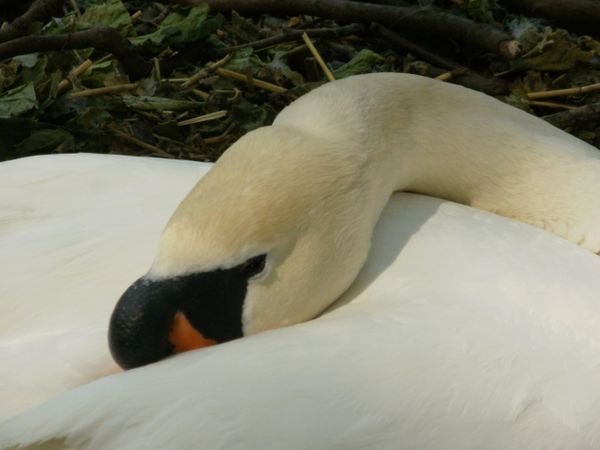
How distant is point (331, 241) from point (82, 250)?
49 cm

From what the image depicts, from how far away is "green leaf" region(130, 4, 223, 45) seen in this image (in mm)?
3902

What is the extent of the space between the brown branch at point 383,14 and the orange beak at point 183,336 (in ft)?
7.44

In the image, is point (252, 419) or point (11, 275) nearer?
point (252, 419)

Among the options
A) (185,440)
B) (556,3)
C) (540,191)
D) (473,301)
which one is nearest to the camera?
(185,440)

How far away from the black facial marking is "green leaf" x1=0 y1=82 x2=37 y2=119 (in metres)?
1.84

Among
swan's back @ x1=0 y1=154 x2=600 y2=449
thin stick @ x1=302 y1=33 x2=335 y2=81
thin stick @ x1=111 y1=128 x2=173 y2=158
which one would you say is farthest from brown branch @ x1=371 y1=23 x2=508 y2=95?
swan's back @ x1=0 y1=154 x2=600 y2=449

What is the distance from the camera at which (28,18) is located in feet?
11.8

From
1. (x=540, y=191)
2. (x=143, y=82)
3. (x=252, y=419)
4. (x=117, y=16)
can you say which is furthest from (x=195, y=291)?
(x=117, y=16)

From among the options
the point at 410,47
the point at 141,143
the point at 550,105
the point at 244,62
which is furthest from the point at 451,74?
the point at 141,143

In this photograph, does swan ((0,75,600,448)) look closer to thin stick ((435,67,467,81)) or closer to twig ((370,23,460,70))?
thin stick ((435,67,467,81))

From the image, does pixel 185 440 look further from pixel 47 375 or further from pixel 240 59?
pixel 240 59

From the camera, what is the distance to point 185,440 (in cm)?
155

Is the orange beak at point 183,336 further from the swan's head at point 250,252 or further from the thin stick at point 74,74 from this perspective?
the thin stick at point 74,74

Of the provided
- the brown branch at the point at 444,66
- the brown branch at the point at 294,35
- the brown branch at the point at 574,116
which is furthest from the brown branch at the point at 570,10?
the brown branch at the point at 294,35
